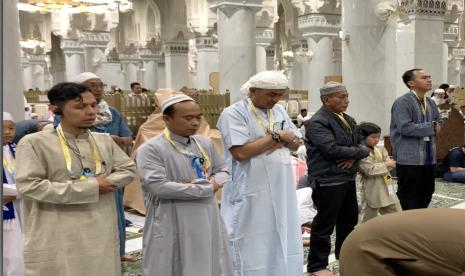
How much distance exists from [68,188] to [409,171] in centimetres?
294

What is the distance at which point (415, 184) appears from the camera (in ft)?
14.2

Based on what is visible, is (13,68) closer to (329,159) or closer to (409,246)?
(329,159)

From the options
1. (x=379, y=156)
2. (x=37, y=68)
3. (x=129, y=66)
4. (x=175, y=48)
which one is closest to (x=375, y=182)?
(x=379, y=156)

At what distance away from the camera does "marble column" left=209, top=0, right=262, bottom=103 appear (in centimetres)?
888

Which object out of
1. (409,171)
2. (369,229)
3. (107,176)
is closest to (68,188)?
(107,176)

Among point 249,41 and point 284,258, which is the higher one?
point 249,41

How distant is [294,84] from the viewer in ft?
70.8

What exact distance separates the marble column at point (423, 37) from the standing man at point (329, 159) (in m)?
4.98

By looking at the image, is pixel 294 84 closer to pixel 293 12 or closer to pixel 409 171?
pixel 293 12

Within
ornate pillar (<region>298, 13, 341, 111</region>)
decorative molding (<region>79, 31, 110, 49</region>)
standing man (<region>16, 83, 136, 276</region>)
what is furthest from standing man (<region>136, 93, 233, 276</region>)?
decorative molding (<region>79, 31, 110, 49</region>)

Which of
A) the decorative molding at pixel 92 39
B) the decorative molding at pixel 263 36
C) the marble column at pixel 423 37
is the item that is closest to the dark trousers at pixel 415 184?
the marble column at pixel 423 37

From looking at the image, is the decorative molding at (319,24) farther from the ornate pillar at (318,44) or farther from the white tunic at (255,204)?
the white tunic at (255,204)

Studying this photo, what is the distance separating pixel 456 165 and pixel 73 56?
10597 millimetres

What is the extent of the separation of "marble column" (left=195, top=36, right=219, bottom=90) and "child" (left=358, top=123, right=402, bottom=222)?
986cm
